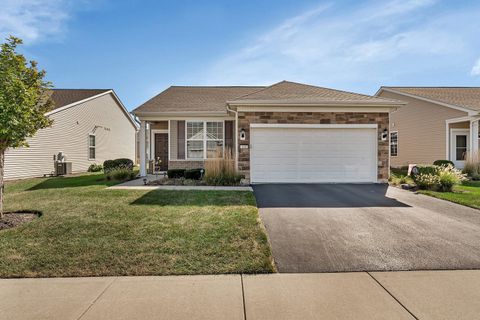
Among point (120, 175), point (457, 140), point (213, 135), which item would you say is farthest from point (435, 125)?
point (120, 175)

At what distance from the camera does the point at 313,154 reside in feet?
34.1

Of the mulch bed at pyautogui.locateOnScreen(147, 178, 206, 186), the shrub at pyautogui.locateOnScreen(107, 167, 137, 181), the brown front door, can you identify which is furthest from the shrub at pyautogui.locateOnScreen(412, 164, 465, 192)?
the brown front door

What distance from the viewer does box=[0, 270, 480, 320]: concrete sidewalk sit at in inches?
99.0

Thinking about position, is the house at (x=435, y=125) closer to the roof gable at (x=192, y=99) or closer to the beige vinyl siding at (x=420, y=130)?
the beige vinyl siding at (x=420, y=130)

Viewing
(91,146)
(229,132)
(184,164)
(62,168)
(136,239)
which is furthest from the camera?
(91,146)

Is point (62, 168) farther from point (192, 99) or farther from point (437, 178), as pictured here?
point (437, 178)

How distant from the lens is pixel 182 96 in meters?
15.4

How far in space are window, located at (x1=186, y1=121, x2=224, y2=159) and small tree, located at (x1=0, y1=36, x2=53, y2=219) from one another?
7.64 m

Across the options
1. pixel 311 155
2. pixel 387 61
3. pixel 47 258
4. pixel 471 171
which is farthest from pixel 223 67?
pixel 471 171

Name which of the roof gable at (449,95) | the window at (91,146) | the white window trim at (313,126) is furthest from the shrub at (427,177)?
the window at (91,146)

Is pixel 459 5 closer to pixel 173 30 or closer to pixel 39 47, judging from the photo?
pixel 173 30

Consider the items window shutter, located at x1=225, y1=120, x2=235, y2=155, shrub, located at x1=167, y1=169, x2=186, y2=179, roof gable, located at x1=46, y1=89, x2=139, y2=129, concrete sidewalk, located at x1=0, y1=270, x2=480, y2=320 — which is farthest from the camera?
roof gable, located at x1=46, y1=89, x2=139, y2=129

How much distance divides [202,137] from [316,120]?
5.78 meters

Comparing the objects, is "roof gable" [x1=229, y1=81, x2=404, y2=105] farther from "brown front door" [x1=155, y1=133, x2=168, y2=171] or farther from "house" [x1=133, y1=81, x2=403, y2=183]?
"brown front door" [x1=155, y1=133, x2=168, y2=171]
